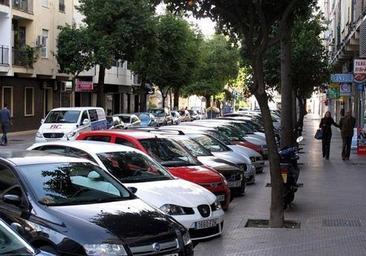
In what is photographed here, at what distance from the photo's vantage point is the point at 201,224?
352 inches

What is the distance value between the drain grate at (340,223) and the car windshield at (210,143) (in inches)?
200

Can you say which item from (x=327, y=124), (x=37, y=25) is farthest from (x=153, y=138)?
(x=37, y=25)

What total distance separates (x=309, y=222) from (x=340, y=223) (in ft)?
1.72

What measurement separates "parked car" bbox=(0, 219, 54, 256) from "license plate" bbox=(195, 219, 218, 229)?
4.41m

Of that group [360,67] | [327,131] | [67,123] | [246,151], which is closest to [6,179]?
[246,151]

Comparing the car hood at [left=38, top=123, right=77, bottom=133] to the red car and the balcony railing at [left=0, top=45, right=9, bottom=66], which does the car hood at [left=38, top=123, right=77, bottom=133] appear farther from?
the red car

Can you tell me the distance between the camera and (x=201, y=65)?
6062cm

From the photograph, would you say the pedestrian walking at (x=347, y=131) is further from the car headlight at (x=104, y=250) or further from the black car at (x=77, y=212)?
the car headlight at (x=104, y=250)

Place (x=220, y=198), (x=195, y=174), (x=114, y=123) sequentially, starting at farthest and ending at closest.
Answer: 1. (x=114, y=123)
2. (x=220, y=198)
3. (x=195, y=174)

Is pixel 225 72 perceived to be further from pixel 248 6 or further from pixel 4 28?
pixel 248 6

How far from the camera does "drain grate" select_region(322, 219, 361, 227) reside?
10.7 meters

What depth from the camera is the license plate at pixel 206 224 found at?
8914mm

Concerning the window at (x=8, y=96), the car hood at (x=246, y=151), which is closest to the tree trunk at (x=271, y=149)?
the car hood at (x=246, y=151)

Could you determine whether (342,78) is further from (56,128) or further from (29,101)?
(29,101)
